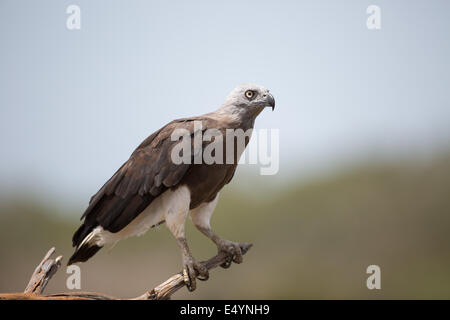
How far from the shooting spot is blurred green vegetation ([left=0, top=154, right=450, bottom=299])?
1577 cm

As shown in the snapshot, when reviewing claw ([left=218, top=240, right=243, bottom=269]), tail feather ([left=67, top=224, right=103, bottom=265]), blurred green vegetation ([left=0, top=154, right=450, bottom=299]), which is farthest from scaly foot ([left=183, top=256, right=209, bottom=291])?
blurred green vegetation ([left=0, top=154, right=450, bottom=299])

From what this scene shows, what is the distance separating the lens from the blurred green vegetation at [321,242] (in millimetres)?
15773

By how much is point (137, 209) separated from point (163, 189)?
398 millimetres

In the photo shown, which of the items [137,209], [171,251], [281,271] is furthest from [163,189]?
[281,271]

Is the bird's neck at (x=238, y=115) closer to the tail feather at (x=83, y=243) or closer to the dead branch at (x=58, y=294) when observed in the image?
the dead branch at (x=58, y=294)

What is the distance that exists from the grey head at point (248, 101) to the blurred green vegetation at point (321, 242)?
31.9 feet

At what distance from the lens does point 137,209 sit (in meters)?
5.42

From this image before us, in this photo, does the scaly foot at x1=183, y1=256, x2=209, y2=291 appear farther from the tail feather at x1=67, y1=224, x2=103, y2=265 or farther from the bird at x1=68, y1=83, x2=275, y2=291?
the tail feather at x1=67, y1=224, x2=103, y2=265

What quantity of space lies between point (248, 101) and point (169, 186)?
5.02ft

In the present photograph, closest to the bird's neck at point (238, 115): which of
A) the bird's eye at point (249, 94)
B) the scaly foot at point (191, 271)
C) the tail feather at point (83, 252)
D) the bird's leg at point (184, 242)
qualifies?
the bird's eye at point (249, 94)

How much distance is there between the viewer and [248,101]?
19.1ft

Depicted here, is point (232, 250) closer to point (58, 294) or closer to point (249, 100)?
point (249, 100)

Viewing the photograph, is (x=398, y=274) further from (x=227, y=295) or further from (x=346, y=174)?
(x=227, y=295)
